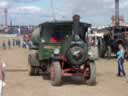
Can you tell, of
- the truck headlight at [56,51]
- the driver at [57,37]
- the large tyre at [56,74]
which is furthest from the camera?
the driver at [57,37]

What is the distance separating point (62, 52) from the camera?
50.7 ft

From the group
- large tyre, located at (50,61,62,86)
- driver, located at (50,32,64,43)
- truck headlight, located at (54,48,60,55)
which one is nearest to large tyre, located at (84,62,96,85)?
large tyre, located at (50,61,62,86)

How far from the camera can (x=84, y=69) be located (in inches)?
Result: 619

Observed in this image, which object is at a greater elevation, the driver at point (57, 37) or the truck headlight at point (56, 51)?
the driver at point (57, 37)

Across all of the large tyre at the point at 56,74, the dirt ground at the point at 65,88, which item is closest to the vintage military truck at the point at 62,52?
the large tyre at the point at 56,74

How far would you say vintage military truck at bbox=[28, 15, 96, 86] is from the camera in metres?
15.1

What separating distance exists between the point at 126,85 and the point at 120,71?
125 inches

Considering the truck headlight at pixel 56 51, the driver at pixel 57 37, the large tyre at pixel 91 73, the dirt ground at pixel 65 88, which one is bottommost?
the dirt ground at pixel 65 88

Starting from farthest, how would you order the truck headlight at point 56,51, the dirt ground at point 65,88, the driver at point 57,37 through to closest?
the driver at point 57,37 < the truck headlight at point 56,51 < the dirt ground at point 65,88

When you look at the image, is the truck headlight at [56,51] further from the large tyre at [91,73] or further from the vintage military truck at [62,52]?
the large tyre at [91,73]

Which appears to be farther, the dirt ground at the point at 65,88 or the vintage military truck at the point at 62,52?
the vintage military truck at the point at 62,52

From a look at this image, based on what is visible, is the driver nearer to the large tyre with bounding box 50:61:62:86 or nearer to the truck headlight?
the truck headlight

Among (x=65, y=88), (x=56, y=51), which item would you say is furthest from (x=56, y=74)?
(x=56, y=51)

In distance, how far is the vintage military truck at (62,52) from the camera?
49.5ft
